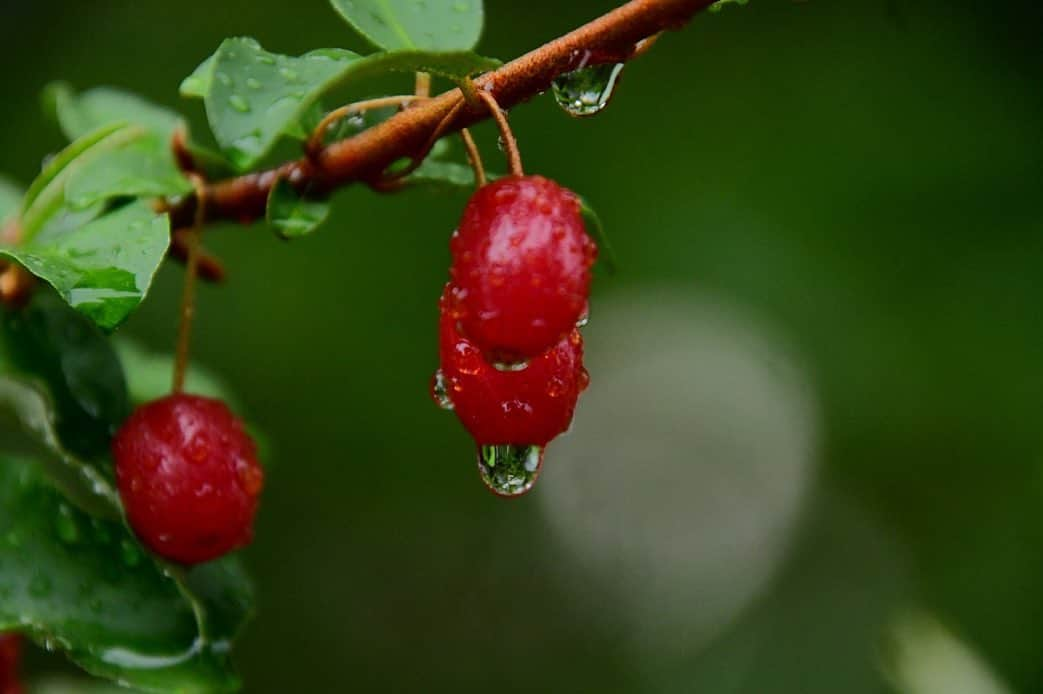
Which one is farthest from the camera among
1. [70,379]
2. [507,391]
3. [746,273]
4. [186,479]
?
[746,273]

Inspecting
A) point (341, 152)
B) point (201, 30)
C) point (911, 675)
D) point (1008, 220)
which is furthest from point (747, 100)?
point (341, 152)

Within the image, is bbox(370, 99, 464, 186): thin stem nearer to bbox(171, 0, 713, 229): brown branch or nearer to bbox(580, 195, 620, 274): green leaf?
bbox(171, 0, 713, 229): brown branch

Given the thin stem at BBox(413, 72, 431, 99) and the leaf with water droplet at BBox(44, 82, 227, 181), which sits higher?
the thin stem at BBox(413, 72, 431, 99)

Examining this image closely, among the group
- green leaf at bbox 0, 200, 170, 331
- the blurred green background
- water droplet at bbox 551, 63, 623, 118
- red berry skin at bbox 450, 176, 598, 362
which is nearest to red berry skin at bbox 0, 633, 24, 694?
green leaf at bbox 0, 200, 170, 331

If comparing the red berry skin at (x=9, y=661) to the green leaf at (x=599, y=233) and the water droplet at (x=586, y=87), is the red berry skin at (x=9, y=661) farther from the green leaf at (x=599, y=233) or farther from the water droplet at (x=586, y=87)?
the water droplet at (x=586, y=87)

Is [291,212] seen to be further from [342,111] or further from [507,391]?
[507,391]

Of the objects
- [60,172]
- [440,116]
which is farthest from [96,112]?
[440,116]
